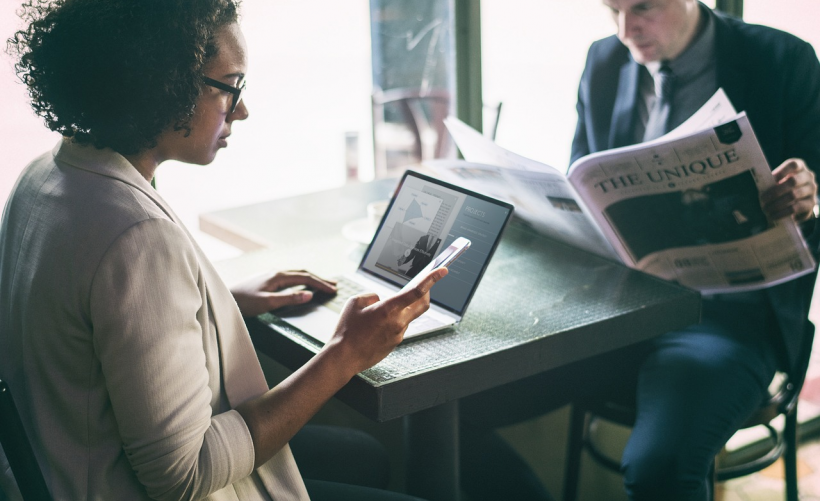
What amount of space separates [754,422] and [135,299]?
3.56 feet

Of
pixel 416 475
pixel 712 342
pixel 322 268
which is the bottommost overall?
pixel 416 475

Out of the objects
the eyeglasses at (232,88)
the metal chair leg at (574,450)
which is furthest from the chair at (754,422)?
the eyeglasses at (232,88)

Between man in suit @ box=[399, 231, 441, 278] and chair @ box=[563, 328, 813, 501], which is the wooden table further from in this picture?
chair @ box=[563, 328, 813, 501]

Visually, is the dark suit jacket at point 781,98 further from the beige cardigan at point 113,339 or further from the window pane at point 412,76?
the window pane at point 412,76

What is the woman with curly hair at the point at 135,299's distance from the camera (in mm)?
764

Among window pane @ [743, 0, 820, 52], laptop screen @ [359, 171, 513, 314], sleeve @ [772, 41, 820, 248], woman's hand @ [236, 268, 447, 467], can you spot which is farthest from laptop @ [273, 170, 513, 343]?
window pane @ [743, 0, 820, 52]

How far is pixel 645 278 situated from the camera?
1244mm

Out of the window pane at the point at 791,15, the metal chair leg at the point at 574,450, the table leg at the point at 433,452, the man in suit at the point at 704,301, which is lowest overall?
the metal chair leg at the point at 574,450

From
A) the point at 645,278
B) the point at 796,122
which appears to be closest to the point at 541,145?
the point at 796,122

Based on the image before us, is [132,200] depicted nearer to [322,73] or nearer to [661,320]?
[661,320]

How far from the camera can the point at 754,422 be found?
4.34ft

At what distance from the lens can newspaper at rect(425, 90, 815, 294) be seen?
3.64ft

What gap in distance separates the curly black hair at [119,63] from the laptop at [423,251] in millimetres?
369

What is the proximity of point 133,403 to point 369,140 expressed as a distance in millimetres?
2788
